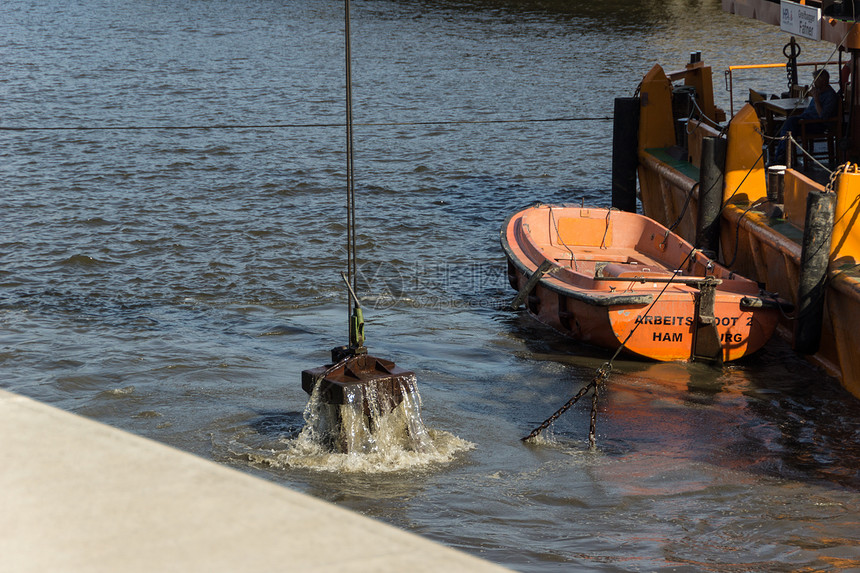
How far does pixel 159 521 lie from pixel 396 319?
375 inches

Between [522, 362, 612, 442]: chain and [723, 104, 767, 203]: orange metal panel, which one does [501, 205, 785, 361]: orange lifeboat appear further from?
[522, 362, 612, 442]: chain

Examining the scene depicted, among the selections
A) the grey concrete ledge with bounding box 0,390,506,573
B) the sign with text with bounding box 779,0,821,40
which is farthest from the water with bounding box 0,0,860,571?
the sign with text with bounding box 779,0,821,40

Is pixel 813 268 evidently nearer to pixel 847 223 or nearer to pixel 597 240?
pixel 847 223

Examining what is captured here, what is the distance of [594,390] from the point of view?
723 cm

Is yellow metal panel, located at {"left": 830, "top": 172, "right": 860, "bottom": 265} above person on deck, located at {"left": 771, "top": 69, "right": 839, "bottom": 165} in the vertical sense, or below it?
below

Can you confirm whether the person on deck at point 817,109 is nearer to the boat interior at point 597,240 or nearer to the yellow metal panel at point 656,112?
the boat interior at point 597,240

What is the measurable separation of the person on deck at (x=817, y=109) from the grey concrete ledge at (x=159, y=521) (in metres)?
10.8

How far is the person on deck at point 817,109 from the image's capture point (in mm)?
11617

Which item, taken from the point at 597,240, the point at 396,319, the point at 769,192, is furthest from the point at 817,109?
the point at 396,319

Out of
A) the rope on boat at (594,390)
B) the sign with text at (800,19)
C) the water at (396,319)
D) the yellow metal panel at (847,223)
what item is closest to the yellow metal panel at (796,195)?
the yellow metal panel at (847,223)

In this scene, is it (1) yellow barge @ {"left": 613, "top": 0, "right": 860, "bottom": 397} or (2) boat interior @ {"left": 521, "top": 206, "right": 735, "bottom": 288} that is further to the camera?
(2) boat interior @ {"left": 521, "top": 206, "right": 735, "bottom": 288}

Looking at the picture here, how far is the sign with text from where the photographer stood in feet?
36.9

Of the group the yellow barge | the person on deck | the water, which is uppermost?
the person on deck

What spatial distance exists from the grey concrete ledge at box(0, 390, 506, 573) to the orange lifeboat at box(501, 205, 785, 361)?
7.39m
